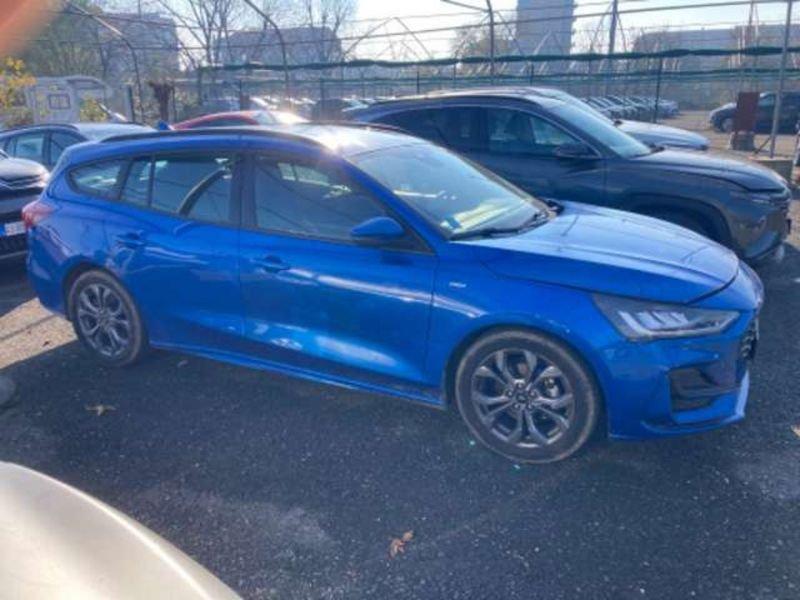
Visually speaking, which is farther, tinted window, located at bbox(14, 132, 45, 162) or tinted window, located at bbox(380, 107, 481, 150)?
tinted window, located at bbox(14, 132, 45, 162)

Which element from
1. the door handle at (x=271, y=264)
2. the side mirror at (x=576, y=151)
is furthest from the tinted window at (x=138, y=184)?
the side mirror at (x=576, y=151)

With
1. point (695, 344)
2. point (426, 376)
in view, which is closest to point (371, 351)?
point (426, 376)

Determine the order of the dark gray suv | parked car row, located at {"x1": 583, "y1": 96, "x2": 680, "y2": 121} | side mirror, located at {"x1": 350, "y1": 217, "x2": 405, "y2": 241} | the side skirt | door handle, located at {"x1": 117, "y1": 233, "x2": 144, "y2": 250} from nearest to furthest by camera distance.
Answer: side mirror, located at {"x1": 350, "y1": 217, "x2": 405, "y2": 241} → the side skirt → door handle, located at {"x1": 117, "y1": 233, "x2": 144, "y2": 250} → the dark gray suv → parked car row, located at {"x1": 583, "y1": 96, "x2": 680, "y2": 121}

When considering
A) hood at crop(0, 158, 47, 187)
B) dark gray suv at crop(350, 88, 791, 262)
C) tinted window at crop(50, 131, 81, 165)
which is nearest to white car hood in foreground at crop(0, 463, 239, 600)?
dark gray suv at crop(350, 88, 791, 262)

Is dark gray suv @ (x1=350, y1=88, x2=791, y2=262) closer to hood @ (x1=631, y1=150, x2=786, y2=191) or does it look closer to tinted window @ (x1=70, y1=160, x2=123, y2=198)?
hood @ (x1=631, y1=150, x2=786, y2=191)

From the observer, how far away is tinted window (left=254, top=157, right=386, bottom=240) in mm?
3535

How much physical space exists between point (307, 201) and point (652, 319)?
191cm

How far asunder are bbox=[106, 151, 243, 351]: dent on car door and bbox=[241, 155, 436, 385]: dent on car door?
15 cm

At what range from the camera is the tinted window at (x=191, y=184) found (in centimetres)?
391

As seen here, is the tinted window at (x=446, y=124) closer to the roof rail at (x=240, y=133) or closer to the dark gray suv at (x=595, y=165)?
the dark gray suv at (x=595, y=165)

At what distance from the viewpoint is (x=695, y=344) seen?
293 cm

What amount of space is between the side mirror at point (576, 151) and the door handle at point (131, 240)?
12.1 ft

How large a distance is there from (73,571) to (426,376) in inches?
79.7

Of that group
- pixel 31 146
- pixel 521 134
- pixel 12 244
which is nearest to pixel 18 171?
pixel 12 244
